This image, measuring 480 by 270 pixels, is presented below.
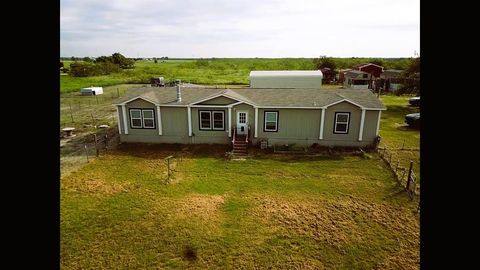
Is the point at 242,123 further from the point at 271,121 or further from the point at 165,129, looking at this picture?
the point at 165,129

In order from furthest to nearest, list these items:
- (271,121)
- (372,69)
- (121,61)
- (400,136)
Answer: (121,61), (372,69), (400,136), (271,121)

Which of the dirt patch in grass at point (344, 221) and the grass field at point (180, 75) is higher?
the grass field at point (180, 75)

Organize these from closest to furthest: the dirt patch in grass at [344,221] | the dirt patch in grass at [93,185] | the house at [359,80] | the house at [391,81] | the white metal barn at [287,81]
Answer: the dirt patch in grass at [344,221] → the dirt patch in grass at [93,185] → the white metal barn at [287,81] → the house at [359,80] → the house at [391,81]


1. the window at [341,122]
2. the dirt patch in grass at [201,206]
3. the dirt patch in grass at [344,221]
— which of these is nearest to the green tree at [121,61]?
the window at [341,122]

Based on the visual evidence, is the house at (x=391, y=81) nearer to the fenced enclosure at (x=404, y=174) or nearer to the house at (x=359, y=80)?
the house at (x=359, y=80)

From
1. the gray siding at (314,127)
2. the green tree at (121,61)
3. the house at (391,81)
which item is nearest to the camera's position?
the gray siding at (314,127)

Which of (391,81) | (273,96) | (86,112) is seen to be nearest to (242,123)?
(273,96)
